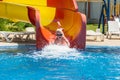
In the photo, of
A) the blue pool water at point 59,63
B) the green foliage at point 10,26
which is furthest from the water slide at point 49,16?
the green foliage at point 10,26

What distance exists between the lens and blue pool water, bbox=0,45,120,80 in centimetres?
927

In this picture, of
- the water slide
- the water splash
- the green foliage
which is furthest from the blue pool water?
the green foliage

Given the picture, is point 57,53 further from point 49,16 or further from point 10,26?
point 10,26

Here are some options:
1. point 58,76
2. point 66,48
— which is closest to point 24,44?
point 66,48

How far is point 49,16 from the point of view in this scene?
1614 cm

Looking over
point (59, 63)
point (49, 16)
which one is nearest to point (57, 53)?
point (59, 63)

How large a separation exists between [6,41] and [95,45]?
331cm

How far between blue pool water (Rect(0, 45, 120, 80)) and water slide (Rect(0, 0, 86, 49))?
0.50 metres

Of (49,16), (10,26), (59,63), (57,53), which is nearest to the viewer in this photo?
(59,63)

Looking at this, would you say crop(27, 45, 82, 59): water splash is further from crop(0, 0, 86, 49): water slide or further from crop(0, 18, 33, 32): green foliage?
crop(0, 18, 33, 32): green foliage

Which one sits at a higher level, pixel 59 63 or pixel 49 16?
pixel 49 16

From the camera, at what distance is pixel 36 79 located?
8820 millimetres

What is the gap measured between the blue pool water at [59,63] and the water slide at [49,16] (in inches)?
19.7

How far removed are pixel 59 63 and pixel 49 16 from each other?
5285 millimetres
